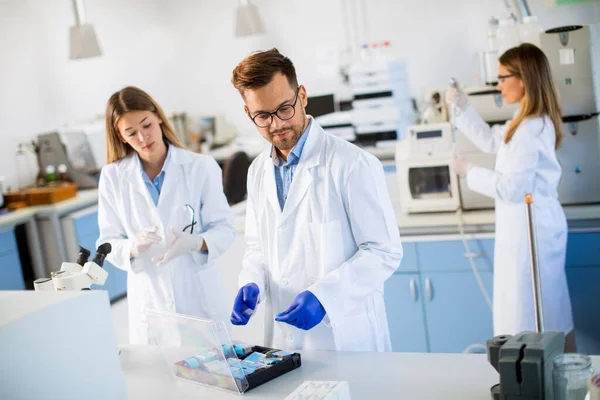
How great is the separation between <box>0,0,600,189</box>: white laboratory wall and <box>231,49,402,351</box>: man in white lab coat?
3.90 metres

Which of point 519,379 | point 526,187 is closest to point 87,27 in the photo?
point 526,187

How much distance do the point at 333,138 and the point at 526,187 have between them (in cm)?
111

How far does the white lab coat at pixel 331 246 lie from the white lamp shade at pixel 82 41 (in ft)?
9.89

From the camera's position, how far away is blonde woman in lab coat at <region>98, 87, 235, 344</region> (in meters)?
2.36

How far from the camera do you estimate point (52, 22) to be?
5.63 meters

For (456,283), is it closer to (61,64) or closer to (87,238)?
(87,238)

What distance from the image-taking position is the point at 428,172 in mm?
3225

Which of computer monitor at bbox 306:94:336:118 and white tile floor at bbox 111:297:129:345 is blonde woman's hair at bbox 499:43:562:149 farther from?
computer monitor at bbox 306:94:336:118

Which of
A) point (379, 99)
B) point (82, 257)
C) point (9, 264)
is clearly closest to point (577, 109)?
point (82, 257)

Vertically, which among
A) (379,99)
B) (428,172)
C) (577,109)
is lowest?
(428,172)

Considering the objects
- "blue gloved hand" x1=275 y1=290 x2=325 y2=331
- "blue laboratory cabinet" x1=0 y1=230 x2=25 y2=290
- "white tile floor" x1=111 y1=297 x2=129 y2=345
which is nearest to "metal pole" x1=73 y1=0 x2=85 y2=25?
"blue laboratory cabinet" x1=0 y1=230 x2=25 y2=290

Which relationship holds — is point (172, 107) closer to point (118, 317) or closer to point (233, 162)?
point (233, 162)

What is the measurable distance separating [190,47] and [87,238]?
9.49 feet

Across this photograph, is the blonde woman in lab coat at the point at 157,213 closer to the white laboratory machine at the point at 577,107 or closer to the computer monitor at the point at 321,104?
the white laboratory machine at the point at 577,107
